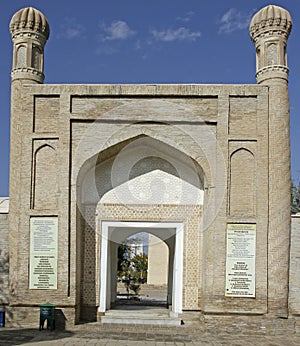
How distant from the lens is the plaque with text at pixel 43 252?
10117mm

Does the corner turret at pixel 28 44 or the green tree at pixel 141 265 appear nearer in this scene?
the corner turret at pixel 28 44

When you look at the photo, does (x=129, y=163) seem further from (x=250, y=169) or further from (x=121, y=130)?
(x=250, y=169)

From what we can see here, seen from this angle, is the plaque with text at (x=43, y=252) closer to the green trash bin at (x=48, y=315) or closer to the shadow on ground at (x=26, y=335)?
the green trash bin at (x=48, y=315)

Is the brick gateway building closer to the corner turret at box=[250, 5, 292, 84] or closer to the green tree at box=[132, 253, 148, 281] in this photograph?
the corner turret at box=[250, 5, 292, 84]

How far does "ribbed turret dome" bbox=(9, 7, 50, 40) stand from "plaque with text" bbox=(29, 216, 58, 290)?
3758 mm

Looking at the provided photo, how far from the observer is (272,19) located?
10.5 meters

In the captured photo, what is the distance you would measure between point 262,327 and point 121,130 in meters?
4.42

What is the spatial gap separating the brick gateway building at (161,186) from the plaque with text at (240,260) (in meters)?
0.02

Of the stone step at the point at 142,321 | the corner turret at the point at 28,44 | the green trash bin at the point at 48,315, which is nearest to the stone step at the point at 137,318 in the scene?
the stone step at the point at 142,321

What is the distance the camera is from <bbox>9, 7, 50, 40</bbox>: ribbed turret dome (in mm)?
10844

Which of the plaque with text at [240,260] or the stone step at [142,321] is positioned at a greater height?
the plaque with text at [240,260]

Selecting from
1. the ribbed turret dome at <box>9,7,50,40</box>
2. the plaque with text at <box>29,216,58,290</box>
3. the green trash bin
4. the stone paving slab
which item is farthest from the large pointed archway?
the ribbed turret dome at <box>9,7,50,40</box>

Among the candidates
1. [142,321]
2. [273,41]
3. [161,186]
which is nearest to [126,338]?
[142,321]

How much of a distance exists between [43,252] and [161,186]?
2.63 meters
